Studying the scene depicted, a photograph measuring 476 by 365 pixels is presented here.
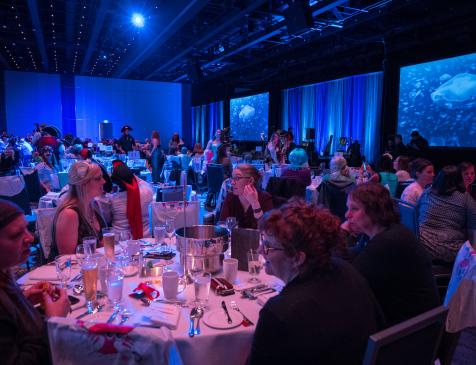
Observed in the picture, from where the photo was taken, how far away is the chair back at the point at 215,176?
670 centimetres

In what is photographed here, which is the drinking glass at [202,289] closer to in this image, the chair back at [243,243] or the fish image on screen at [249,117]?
the chair back at [243,243]

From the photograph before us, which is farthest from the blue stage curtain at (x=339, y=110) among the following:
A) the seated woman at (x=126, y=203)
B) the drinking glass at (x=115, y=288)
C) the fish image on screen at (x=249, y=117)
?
the drinking glass at (x=115, y=288)

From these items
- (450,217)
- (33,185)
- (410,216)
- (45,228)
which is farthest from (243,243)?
(33,185)

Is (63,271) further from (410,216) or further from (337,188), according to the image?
(337,188)

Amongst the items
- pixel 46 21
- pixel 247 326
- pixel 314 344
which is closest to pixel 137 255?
pixel 247 326

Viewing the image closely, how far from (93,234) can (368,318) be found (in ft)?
6.27

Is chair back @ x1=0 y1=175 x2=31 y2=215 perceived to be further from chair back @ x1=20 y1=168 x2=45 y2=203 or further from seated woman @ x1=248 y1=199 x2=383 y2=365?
seated woman @ x1=248 y1=199 x2=383 y2=365

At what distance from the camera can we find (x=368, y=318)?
1.18 m

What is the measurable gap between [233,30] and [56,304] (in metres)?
9.59

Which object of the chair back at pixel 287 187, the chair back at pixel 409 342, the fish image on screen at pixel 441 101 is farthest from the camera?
the fish image on screen at pixel 441 101

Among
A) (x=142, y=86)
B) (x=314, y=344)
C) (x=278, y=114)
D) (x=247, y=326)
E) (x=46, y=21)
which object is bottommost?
(x=247, y=326)

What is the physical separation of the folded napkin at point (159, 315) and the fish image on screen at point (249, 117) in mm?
14398

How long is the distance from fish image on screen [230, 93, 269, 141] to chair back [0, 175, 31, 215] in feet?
39.0

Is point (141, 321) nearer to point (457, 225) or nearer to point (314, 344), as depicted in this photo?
point (314, 344)
